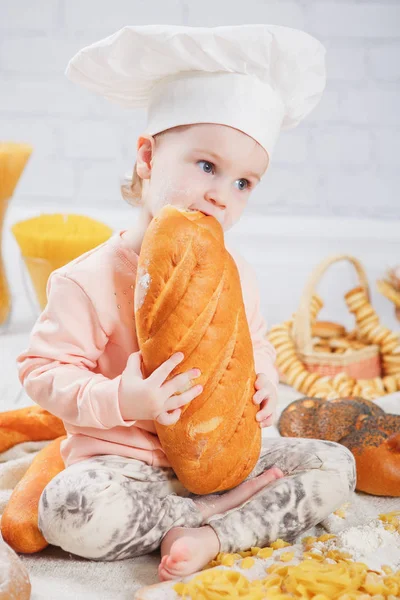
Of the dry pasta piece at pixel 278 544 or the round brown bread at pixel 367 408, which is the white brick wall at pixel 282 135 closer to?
the round brown bread at pixel 367 408

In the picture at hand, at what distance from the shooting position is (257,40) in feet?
3.95

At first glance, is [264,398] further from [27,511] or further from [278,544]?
[27,511]

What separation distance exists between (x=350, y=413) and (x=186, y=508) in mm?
488

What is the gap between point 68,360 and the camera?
1274 mm

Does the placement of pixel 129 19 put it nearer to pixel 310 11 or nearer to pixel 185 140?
pixel 310 11

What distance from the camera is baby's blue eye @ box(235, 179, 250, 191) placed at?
127 cm

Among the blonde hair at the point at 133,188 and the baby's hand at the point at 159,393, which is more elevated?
the blonde hair at the point at 133,188

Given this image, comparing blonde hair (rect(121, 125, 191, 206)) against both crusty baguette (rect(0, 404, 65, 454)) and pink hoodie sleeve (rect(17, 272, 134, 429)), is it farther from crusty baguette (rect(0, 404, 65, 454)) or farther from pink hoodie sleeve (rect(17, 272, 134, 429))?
crusty baguette (rect(0, 404, 65, 454))

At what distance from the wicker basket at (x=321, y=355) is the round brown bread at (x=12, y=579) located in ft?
3.78

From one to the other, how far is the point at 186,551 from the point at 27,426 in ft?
1.95

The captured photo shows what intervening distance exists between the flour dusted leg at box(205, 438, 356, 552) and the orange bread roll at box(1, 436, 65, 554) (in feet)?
0.90

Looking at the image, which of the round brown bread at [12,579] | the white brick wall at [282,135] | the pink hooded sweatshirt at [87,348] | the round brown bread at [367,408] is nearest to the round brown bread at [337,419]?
the round brown bread at [367,408]

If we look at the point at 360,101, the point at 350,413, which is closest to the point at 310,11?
the point at 360,101

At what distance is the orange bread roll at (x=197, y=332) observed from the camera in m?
1.18
